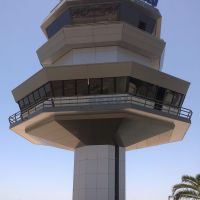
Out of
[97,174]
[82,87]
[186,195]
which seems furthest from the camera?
[186,195]

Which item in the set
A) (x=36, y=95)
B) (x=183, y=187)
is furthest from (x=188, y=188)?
(x=36, y=95)

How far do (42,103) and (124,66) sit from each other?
757 cm

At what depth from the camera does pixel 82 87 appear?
3272cm

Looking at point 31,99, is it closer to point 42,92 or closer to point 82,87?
point 42,92

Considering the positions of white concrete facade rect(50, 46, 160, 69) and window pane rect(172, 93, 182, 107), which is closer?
window pane rect(172, 93, 182, 107)

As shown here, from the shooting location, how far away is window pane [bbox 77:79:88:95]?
3235 centimetres

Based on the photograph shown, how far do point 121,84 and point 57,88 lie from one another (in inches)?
195

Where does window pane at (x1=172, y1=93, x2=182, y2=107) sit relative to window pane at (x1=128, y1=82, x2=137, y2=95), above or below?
above

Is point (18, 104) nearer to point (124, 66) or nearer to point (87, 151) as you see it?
point (87, 151)

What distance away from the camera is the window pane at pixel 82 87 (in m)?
32.3

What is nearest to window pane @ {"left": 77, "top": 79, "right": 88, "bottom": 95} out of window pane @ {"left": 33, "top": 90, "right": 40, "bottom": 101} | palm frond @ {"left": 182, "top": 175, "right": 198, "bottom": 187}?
window pane @ {"left": 33, "top": 90, "right": 40, "bottom": 101}

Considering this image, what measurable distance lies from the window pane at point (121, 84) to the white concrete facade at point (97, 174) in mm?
5253

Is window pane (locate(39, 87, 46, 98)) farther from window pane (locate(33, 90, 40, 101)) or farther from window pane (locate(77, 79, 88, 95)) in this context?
window pane (locate(77, 79, 88, 95))

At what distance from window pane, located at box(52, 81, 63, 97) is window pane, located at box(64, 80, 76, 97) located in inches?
12.5
